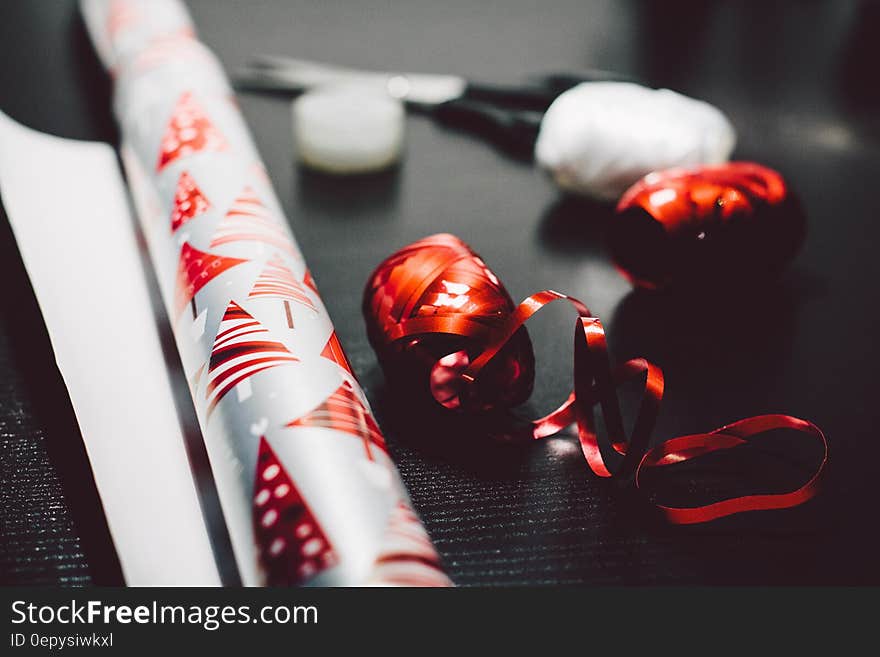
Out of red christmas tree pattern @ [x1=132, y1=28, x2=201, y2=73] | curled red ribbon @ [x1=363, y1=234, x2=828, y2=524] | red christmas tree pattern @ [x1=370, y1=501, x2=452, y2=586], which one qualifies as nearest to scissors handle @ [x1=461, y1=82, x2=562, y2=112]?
red christmas tree pattern @ [x1=132, y1=28, x2=201, y2=73]

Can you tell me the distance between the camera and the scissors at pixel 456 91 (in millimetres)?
700

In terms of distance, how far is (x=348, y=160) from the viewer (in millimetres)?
636

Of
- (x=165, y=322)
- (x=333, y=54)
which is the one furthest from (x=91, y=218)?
(x=333, y=54)

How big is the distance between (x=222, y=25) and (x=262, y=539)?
2.29 ft

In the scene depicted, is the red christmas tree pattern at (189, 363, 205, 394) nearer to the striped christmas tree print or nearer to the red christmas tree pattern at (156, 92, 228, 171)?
the striped christmas tree print

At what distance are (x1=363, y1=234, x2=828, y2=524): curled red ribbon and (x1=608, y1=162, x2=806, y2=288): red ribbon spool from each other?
0.37ft

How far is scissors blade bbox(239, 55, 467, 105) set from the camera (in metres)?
0.75

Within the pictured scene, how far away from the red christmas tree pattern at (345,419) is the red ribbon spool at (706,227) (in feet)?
0.74

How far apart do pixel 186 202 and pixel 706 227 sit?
0.29 metres

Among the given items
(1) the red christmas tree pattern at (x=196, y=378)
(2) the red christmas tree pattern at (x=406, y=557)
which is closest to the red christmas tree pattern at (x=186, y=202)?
(1) the red christmas tree pattern at (x=196, y=378)

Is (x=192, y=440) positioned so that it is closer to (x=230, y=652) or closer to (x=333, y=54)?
(x=230, y=652)

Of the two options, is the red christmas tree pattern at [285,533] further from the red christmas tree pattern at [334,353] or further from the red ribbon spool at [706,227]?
the red ribbon spool at [706,227]

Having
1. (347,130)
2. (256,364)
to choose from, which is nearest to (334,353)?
(256,364)

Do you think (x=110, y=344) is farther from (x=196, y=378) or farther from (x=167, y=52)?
(x=167, y=52)
